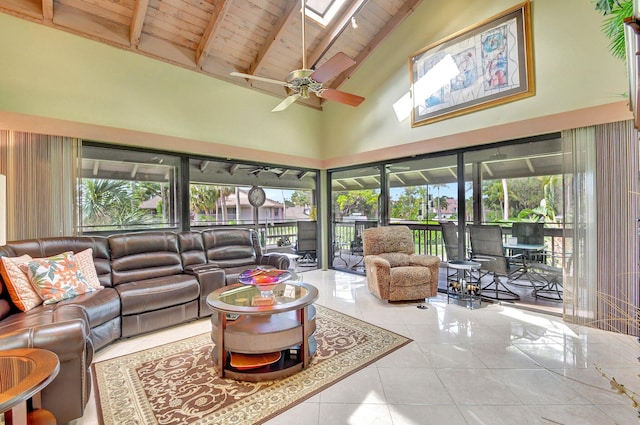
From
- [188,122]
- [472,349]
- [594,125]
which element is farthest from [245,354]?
[594,125]

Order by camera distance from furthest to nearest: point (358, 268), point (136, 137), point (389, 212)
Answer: point (358, 268) → point (389, 212) → point (136, 137)

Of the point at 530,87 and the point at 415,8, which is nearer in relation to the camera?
the point at 530,87

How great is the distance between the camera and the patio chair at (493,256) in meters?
3.85

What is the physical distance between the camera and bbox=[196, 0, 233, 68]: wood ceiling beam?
3822mm

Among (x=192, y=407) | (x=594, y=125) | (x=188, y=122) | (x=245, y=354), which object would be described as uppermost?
(x=188, y=122)

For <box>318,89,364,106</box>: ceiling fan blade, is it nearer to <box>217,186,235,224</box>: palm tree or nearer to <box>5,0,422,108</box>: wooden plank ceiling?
<box>5,0,422,108</box>: wooden plank ceiling

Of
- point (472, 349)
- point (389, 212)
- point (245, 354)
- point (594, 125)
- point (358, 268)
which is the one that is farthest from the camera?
point (358, 268)

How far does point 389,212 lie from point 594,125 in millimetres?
2977

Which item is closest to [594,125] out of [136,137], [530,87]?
[530,87]

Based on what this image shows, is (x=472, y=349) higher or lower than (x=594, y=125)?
lower

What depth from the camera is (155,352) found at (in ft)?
8.89

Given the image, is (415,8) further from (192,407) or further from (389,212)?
(192,407)

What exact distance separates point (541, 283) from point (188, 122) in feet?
18.7

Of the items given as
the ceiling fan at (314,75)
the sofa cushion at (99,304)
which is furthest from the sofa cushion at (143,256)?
the ceiling fan at (314,75)
